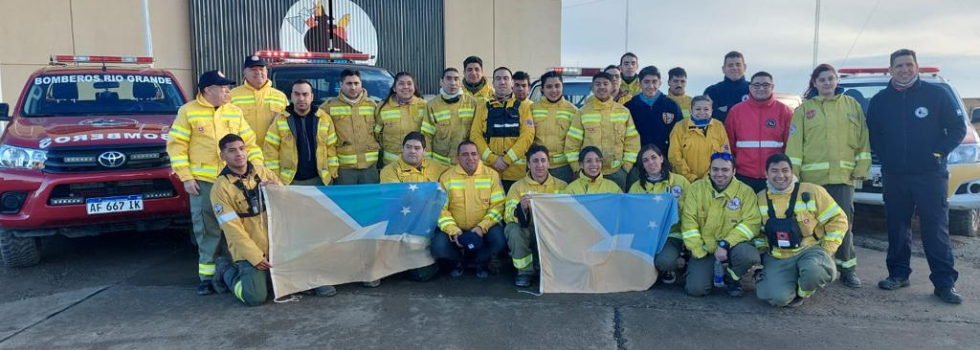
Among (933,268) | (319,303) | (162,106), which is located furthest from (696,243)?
(162,106)

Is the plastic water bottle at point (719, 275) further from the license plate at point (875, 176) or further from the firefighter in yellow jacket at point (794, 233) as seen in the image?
the license plate at point (875, 176)

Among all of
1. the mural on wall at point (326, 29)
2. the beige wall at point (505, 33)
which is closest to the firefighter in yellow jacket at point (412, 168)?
the mural on wall at point (326, 29)

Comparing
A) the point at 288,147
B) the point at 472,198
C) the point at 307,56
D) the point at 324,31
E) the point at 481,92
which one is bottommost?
the point at 472,198

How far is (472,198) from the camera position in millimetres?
5504

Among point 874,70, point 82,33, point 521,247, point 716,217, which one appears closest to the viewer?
point 716,217

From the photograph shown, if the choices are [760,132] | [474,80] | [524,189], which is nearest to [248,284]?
[524,189]

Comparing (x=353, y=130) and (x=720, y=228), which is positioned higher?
(x=353, y=130)

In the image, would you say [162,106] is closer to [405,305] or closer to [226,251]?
[226,251]

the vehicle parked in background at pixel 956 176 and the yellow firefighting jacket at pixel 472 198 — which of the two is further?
the vehicle parked in background at pixel 956 176

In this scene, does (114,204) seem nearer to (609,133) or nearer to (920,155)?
(609,133)

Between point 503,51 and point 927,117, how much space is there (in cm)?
1548

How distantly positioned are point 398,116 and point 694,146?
280 centimetres

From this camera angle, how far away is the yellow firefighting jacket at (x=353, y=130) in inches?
236

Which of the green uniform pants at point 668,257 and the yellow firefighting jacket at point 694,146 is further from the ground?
the yellow firefighting jacket at point 694,146
